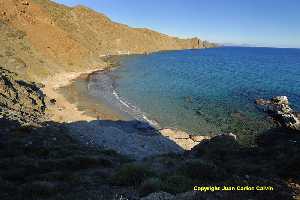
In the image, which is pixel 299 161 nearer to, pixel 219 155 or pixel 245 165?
pixel 245 165

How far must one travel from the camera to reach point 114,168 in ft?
53.5

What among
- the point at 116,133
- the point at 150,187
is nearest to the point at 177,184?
the point at 150,187

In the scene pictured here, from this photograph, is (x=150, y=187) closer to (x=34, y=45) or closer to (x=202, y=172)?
(x=202, y=172)

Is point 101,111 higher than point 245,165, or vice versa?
point 245,165

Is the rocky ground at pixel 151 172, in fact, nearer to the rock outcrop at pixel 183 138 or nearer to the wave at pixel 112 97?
the rock outcrop at pixel 183 138

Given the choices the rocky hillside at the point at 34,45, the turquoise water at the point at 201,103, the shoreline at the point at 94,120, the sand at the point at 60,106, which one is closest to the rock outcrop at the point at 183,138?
the shoreline at the point at 94,120

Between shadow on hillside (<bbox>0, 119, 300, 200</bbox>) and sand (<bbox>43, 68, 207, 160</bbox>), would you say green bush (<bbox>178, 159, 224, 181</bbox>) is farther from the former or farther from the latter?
sand (<bbox>43, 68, 207, 160</bbox>)

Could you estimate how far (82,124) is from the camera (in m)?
37.4

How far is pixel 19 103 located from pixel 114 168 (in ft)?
76.8

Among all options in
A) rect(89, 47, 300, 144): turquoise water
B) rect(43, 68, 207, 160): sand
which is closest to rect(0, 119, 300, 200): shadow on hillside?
rect(43, 68, 207, 160): sand

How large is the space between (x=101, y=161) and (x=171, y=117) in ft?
88.9

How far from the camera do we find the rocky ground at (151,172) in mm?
10703

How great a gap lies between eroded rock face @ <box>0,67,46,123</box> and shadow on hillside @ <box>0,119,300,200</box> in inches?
158

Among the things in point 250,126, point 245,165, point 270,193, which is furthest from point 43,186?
point 250,126
